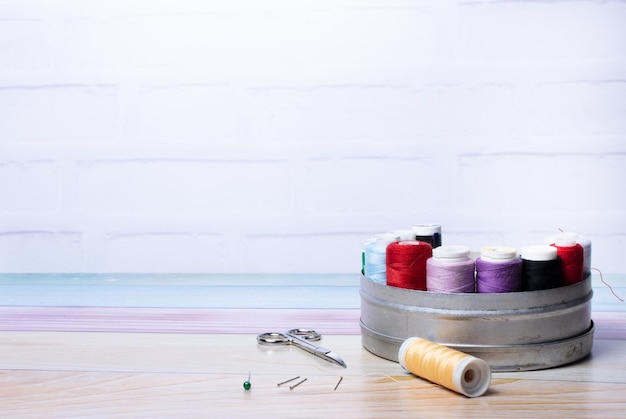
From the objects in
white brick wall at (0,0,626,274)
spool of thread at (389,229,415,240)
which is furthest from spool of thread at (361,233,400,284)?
white brick wall at (0,0,626,274)

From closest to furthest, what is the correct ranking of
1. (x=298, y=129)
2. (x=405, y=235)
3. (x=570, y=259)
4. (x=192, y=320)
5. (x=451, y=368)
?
(x=451, y=368)
(x=570, y=259)
(x=405, y=235)
(x=192, y=320)
(x=298, y=129)

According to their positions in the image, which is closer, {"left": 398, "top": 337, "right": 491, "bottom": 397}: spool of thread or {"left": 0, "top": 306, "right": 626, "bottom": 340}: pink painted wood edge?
{"left": 398, "top": 337, "right": 491, "bottom": 397}: spool of thread

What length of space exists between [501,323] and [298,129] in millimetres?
1115

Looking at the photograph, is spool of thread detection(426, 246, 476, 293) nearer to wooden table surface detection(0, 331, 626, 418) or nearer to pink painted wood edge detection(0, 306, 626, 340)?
wooden table surface detection(0, 331, 626, 418)

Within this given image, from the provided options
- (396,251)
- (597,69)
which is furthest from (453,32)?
(396,251)

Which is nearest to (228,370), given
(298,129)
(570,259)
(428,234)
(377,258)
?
(377,258)

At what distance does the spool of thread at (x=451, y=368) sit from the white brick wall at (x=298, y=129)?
1036 mm

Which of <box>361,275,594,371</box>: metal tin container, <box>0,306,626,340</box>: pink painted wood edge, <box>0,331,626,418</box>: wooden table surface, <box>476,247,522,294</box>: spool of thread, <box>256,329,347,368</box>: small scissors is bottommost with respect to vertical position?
<box>0,331,626,418</box>: wooden table surface

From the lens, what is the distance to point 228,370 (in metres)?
1.17

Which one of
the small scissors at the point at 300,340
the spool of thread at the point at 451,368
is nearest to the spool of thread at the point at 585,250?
the spool of thread at the point at 451,368

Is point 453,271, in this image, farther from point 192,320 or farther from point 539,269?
point 192,320

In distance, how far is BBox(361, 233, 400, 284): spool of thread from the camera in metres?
1.22

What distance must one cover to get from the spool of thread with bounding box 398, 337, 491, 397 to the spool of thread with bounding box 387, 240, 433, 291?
0.10 m

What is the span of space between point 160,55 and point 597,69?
3.56 feet
